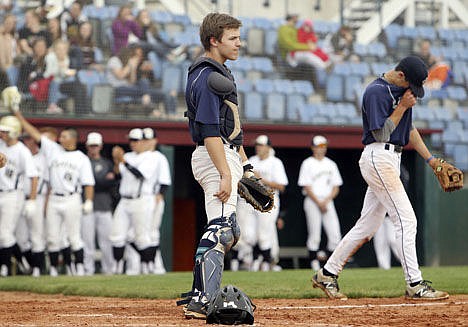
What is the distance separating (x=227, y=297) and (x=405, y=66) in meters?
3.02

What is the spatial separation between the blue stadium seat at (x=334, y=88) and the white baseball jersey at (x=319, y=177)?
7.60 ft

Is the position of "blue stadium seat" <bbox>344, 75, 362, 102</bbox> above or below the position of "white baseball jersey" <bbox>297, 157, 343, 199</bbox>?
above

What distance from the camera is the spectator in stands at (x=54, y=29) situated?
15.5m

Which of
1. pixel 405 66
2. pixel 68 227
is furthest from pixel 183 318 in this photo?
pixel 68 227

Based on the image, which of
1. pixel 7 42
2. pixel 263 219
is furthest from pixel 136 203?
pixel 7 42

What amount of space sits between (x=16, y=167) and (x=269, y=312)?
716 centimetres

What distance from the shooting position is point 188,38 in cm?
1677

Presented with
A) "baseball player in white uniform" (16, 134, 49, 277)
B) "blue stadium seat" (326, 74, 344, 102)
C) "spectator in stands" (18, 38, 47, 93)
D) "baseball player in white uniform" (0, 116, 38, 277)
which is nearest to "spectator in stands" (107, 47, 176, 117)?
"spectator in stands" (18, 38, 47, 93)

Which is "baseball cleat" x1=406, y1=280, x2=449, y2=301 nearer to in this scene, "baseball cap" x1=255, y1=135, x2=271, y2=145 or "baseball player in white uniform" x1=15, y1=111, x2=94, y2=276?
"baseball player in white uniform" x1=15, y1=111, x2=94, y2=276

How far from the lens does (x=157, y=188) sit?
14.2 m

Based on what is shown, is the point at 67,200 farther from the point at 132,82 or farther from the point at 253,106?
the point at 253,106

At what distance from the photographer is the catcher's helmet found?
17.9ft

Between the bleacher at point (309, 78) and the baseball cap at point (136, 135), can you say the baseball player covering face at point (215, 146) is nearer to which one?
the baseball cap at point (136, 135)

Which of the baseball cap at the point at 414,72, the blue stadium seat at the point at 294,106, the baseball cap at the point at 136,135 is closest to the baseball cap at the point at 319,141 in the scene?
the blue stadium seat at the point at 294,106
